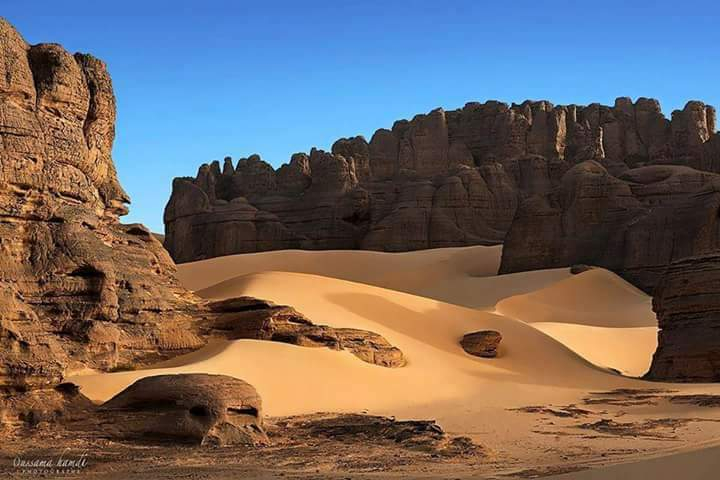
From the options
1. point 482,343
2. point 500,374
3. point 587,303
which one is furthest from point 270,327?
point 587,303

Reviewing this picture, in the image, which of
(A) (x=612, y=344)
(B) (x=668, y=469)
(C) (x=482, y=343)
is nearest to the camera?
(B) (x=668, y=469)

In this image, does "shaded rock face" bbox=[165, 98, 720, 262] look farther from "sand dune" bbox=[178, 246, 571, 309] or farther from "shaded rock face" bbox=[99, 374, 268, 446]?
"shaded rock face" bbox=[99, 374, 268, 446]

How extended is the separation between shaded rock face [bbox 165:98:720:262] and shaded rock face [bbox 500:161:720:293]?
23.1 feet

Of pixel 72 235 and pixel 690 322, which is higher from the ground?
pixel 72 235

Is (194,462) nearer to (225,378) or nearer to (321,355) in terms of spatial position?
(225,378)

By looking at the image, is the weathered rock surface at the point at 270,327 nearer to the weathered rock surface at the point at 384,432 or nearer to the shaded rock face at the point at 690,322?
the weathered rock surface at the point at 384,432

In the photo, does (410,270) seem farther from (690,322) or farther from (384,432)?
(384,432)

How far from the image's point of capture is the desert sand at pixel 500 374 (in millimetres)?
10328

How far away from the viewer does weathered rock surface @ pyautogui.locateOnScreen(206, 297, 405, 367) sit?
14828mm

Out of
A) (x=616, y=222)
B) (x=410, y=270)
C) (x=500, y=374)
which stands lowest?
(x=500, y=374)

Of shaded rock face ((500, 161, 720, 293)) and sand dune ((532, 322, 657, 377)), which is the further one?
shaded rock face ((500, 161, 720, 293))

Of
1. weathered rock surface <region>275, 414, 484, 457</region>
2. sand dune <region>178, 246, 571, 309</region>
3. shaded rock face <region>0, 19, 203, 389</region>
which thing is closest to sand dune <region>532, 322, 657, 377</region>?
sand dune <region>178, 246, 571, 309</region>

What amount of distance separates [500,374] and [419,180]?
33.5 m

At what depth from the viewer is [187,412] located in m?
9.57
